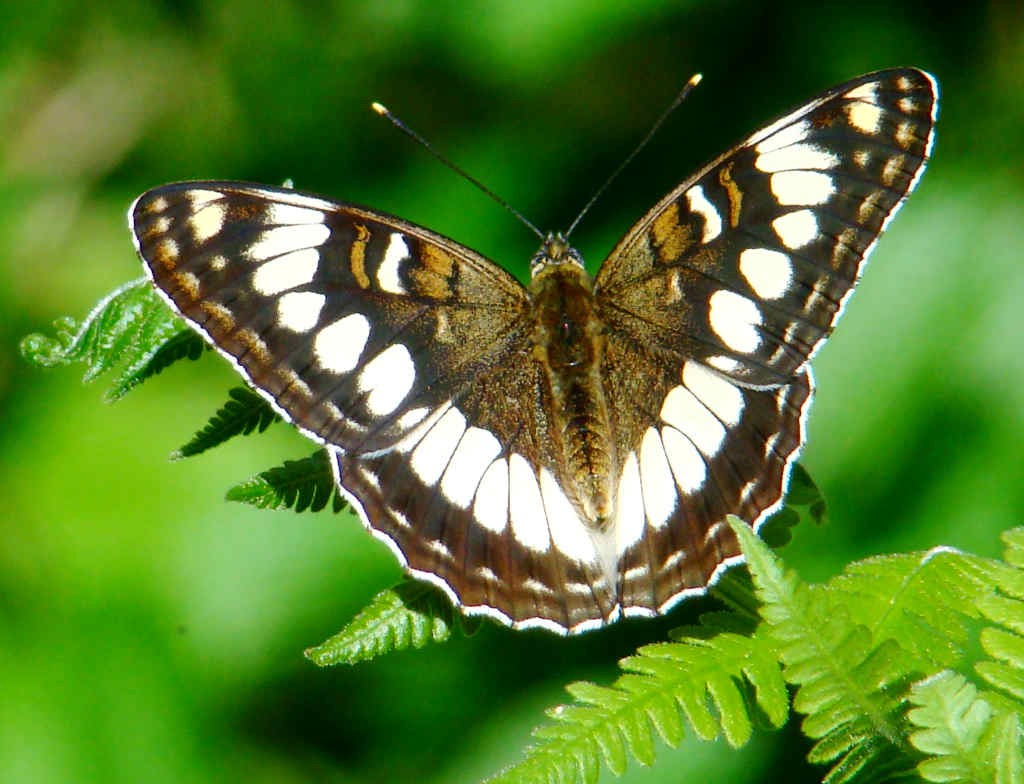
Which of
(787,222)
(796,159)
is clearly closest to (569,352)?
(787,222)

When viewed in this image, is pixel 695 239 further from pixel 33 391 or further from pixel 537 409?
pixel 33 391

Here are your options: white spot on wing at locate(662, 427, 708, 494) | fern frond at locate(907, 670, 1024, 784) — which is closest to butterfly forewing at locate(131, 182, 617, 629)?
white spot on wing at locate(662, 427, 708, 494)

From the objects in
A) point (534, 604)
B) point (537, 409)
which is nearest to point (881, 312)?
point (537, 409)

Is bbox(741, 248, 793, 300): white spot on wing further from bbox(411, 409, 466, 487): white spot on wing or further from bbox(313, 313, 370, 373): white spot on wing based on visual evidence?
bbox(313, 313, 370, 373): white spot on wing

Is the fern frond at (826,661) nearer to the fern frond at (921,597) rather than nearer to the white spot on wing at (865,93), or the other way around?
the fern frond at (921,597)

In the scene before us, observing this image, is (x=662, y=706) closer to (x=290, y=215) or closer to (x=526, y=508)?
(x=526, y=508)
